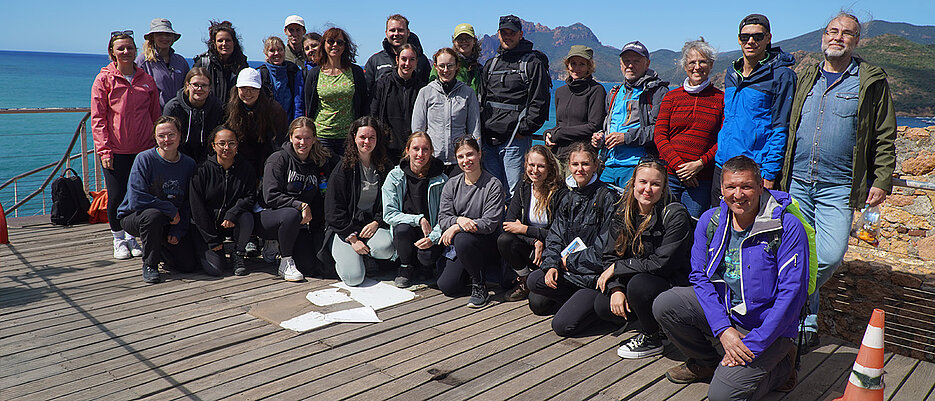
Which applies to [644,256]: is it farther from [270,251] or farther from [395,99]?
[270,251]

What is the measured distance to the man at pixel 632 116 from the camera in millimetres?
4469

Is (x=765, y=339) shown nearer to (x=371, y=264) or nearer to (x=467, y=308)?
(x=467, y=308)

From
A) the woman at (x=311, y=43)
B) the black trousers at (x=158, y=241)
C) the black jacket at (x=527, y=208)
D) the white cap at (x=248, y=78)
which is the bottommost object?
the black trousers at (x=158, y=241)

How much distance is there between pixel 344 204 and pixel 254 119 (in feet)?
3.42

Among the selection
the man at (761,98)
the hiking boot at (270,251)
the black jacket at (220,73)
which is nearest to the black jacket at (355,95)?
the black jacket at (220,73)

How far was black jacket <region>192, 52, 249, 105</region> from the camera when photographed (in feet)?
18.1

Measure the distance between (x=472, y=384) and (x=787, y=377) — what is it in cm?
153

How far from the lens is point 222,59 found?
5492 mm

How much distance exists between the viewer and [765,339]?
2.93 meters

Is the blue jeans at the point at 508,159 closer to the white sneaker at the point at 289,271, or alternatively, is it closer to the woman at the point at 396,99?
the woman at the point at 396,99

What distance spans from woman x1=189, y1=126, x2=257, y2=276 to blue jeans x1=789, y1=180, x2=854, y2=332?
3813 millimetres

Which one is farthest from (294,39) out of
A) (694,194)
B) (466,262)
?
(694,194)

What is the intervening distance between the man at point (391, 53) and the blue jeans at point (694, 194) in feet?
7.46

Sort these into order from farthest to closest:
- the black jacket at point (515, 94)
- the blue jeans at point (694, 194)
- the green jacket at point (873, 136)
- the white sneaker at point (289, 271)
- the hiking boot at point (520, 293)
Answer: the black jacket at point (515, 94) < the white sneaker at point (289, 271) < the hiking boot at point (520, 293) < the blue jeans at point (694, 194) < the green jacket at point (873, 136)
